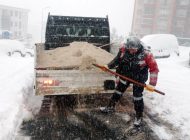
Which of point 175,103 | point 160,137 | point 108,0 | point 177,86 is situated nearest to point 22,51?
point 177,86

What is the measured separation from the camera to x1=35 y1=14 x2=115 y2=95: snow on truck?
6.61 m

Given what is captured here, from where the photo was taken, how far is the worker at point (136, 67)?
20.1ft

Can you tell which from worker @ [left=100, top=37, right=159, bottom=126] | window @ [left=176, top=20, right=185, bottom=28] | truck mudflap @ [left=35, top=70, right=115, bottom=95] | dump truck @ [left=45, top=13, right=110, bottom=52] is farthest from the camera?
window @ [left=176, top=20, right=185, bottom=28]

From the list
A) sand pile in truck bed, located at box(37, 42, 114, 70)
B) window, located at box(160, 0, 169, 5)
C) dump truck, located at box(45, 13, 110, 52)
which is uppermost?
window, located at box(160, 0, 169, 5)

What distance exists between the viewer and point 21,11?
85375 mm

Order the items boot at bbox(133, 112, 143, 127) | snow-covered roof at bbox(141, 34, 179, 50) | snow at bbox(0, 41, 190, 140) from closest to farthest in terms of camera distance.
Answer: snow at bbox(0, 41, 190, 140)
boot at bbox(133, 112, 143, 127)
snow-covered roof at bbox(141, 34, 179, 50)

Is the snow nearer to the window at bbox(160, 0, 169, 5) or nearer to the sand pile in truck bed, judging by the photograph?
the sand pile in truck bed

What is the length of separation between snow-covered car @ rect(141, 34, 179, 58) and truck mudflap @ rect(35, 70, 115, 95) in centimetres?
1344

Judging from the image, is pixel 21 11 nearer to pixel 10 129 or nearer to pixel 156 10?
pixel 156 10

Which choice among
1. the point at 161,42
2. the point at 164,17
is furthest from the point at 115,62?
the point at 164,17

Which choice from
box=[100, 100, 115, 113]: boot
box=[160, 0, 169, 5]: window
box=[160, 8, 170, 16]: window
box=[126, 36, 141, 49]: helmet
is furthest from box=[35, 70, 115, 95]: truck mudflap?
box=[160, 0, 169, 5]: window

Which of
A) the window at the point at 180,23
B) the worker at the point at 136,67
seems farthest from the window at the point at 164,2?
the worker at the point at 136,67

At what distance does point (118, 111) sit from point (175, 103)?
171cm

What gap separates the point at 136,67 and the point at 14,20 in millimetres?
79705
